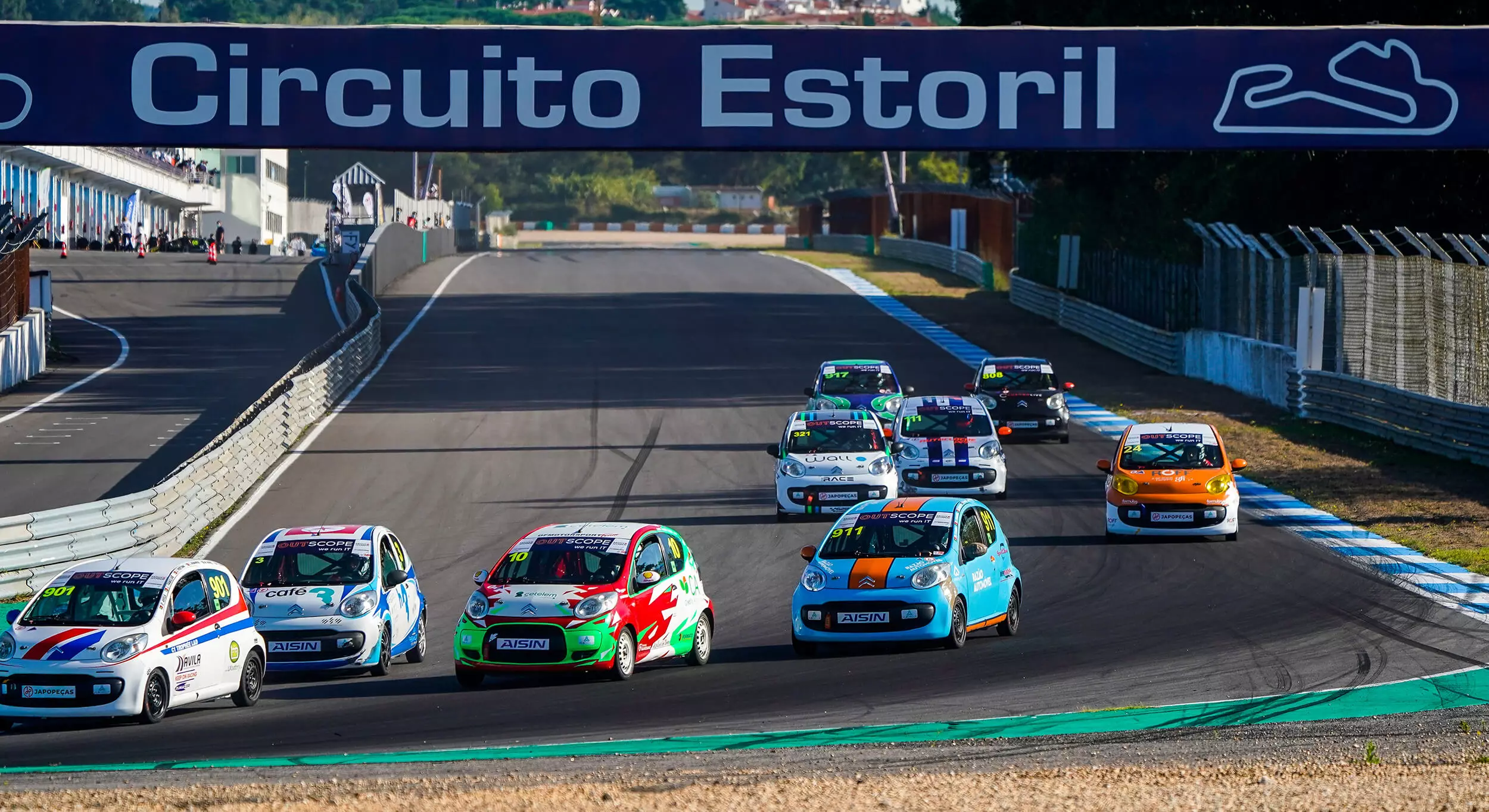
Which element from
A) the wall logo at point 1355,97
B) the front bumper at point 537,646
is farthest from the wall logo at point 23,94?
the wall logo at point 1355,97

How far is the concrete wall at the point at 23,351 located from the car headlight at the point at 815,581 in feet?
96.9

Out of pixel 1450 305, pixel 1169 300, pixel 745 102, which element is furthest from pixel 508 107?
pixel 1169 300

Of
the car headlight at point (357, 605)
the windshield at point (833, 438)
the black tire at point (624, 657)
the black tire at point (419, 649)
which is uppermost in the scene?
the windshield at point (833, 438)

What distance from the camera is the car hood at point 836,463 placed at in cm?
2558

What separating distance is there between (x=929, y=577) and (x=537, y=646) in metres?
3.82

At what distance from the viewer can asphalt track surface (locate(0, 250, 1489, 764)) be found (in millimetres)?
14359

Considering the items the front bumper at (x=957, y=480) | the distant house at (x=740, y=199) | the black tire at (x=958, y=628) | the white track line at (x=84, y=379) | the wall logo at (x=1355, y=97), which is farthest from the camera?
the distant house at (x=740, y=199)

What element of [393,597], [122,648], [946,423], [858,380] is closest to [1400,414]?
[946,423]

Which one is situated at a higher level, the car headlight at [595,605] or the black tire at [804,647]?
the car headlight at [595,605]

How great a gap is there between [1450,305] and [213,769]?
23.7 m

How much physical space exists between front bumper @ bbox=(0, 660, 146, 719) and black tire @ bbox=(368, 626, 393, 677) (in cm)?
310

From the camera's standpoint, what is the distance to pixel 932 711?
46.5ft

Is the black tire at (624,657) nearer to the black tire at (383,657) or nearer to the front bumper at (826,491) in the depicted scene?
the black tire at (383,657)

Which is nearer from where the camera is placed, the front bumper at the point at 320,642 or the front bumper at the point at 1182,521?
the front bumper at the point at 320,642
